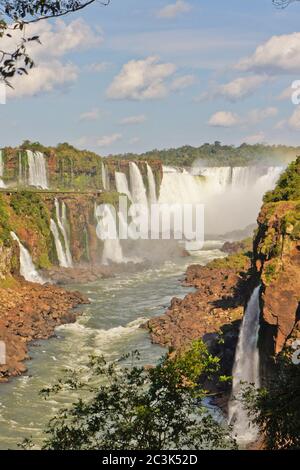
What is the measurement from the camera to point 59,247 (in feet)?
194

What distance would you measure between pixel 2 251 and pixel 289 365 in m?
36.3

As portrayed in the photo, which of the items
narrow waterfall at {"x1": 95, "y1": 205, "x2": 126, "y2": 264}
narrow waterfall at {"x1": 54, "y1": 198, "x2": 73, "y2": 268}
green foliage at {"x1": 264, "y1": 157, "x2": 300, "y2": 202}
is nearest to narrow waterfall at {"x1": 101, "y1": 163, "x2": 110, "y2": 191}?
narrow waterfall at {"x1": 95, "y1": 205, "x2": 126, "y2": 264}

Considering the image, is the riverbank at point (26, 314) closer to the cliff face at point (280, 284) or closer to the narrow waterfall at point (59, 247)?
the cliff face at point (280, 284)

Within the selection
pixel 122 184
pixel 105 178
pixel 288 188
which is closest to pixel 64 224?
pixel 105 178

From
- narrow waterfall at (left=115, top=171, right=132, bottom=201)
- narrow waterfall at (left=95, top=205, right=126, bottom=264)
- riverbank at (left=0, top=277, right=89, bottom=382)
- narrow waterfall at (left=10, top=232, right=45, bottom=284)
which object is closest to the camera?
riverbank at (left=0, top=277, right=89, bottom=382)

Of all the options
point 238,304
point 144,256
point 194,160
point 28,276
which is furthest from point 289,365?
point 194,160

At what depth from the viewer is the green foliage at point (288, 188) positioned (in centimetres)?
3145

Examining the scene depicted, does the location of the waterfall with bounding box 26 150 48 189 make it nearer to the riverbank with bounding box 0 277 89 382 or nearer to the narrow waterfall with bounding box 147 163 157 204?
the narrow waterfall with bounding box 147 163 157 204

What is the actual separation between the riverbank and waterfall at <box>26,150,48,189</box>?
73.4ft

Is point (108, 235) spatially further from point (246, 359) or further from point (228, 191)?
point (246, 359)

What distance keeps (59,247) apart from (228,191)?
1831 inches

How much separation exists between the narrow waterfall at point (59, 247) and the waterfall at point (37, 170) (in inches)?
362

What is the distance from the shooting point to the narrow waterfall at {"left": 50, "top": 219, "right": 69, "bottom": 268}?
5884 centimetres

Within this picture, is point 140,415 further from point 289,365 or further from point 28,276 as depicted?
point 28,276
